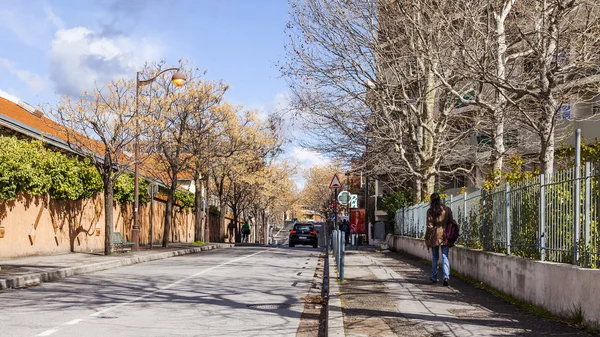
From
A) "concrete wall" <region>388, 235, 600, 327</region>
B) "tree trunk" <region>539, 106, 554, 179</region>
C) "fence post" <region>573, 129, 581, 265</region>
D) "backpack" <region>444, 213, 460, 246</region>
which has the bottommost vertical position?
"concrete wall" <region>388, 235, 600, 327</region>

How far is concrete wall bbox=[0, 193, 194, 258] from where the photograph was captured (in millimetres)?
22359

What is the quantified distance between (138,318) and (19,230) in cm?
1453

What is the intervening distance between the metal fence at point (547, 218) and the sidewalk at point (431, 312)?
0.93 meters

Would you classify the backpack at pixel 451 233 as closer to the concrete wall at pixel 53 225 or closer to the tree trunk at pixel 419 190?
the concrete wall at pixel 53 225

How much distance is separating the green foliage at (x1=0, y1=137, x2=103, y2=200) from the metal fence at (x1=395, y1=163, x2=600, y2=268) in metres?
13.3

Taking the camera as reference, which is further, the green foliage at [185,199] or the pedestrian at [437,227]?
the green foliage at [185,199]

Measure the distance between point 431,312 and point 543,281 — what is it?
1.62 m

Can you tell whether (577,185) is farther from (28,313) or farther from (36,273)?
(36,273)

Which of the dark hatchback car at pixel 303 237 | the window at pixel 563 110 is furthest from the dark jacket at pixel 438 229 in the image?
the dark hatchback car at pixel 303 237

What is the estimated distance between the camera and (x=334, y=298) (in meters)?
11.7

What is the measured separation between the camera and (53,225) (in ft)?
84.4

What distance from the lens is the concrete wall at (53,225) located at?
22.4 meters

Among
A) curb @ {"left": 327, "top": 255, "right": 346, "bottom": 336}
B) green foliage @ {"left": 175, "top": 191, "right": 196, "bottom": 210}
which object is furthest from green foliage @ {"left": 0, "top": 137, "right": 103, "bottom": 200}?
green foliage @ {"left": 175, "top": 191, "right": 196, "bottom": 210}

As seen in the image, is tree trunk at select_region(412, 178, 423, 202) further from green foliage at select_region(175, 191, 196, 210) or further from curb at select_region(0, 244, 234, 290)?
green foliage at select_region(175, 191, 196, 210)
